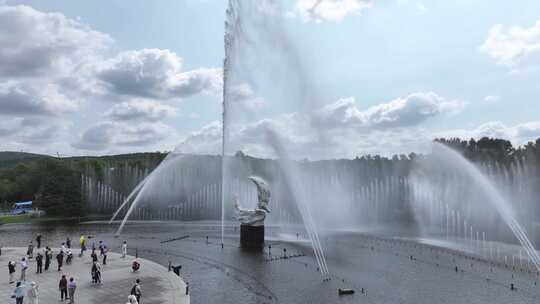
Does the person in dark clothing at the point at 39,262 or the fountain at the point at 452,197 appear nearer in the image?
the person in dark clothing at the point at 39,262

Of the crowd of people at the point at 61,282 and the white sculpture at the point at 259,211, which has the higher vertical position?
the white sculpture at the point at 259,211

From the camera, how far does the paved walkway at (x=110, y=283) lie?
106ft

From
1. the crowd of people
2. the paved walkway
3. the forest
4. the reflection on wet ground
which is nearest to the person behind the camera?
the crowd of people

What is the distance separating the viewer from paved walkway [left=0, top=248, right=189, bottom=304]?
106 ft

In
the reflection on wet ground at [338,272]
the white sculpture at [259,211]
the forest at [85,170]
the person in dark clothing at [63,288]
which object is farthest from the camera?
the forest at [85,170]

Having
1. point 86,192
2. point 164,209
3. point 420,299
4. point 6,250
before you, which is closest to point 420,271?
point 420,299

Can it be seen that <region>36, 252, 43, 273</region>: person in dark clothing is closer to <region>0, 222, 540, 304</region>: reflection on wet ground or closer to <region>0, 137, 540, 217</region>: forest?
<region>0, 222, 540, 304</region>: reflection on wet ground

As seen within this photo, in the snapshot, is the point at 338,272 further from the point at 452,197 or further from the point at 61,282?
the point at 452,197

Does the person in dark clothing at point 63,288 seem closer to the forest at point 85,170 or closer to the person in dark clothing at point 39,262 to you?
the person in dark clothing at point 39,262

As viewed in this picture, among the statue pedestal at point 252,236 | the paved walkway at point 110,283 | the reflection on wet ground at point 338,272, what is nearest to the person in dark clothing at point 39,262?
the paved walkway at point 110,283

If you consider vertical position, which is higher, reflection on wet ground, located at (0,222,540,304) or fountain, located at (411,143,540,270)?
fountain, located at (411,143,540,270)

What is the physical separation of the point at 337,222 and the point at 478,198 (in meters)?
38.4

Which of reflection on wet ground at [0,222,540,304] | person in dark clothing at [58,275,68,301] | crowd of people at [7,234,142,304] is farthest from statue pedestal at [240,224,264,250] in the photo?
person in dark clothing at [58,275,68,301]

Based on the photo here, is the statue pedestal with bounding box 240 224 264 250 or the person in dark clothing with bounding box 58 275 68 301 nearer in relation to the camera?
the person in dark clothing with bounding box 58 275 68 301
